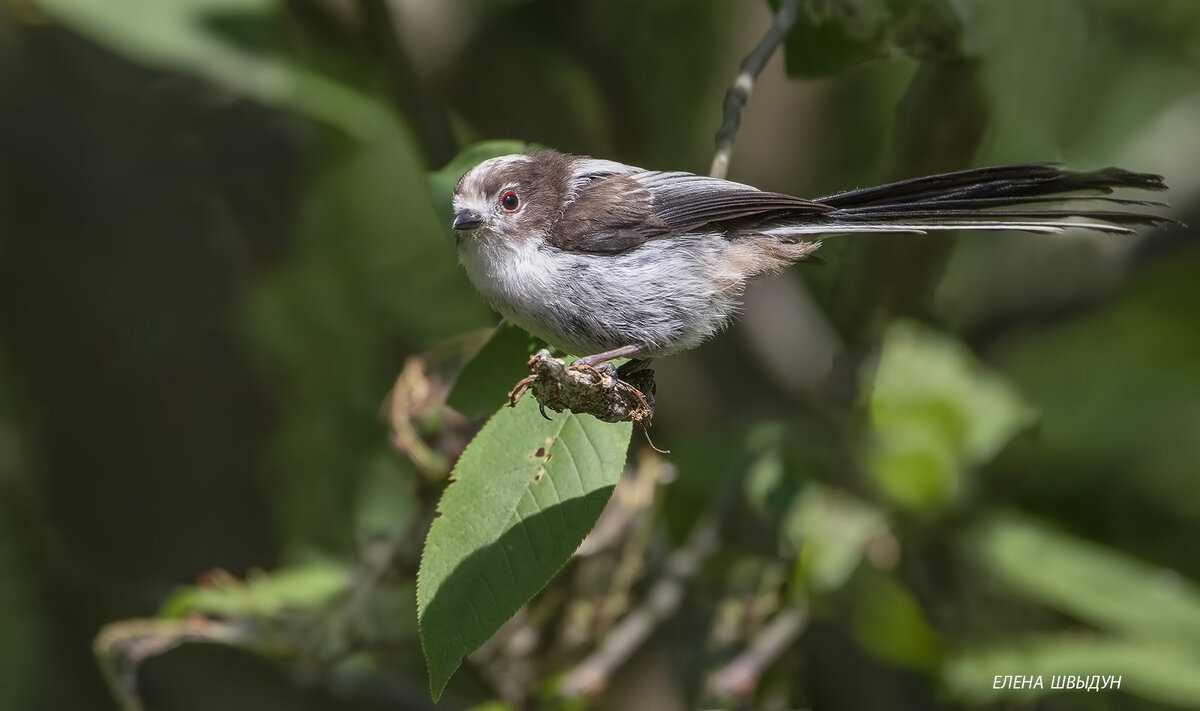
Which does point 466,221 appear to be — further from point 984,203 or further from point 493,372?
point 984,203

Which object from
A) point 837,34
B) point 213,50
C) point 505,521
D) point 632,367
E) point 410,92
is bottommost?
point 505,521

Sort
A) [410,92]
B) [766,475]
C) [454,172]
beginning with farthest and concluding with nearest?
[766,475] < [410,92] < [454,172]

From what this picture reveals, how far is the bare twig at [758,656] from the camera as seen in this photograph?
3150mm

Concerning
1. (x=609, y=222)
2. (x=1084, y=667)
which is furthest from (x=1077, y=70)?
(x=609, y=222)

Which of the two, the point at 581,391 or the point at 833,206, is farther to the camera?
the point at 833,206

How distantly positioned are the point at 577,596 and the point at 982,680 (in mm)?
1266

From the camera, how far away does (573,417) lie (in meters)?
2.06

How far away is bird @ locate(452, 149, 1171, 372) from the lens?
2.04m

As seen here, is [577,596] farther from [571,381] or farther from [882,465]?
[571,381]

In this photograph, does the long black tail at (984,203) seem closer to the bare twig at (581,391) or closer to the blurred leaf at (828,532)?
the bare twig at (581,391)

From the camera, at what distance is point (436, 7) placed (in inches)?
162

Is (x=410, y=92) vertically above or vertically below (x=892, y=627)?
above

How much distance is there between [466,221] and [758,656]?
67.5 inches

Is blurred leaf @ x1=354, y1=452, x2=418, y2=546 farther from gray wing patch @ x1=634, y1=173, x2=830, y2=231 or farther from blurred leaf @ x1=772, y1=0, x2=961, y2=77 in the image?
blurred leaf @ x1=772, y1=0, x2=961, y2=77
